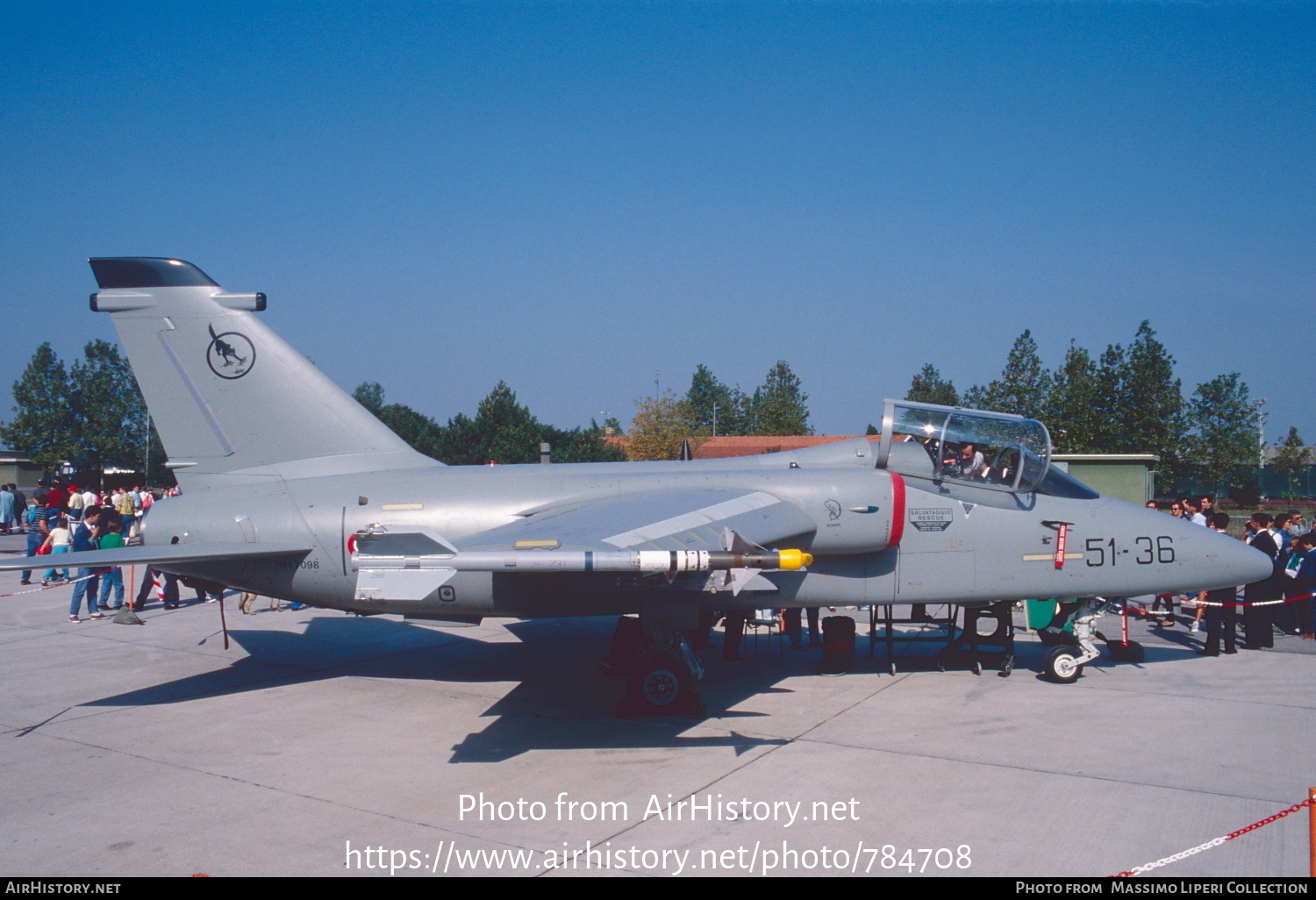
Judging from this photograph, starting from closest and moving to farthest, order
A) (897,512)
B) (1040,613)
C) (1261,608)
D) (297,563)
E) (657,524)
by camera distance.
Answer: (657,524) < (897,512) < (297,563) < (1261,608) < (1040,613)

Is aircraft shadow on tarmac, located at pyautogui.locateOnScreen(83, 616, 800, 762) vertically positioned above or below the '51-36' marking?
below

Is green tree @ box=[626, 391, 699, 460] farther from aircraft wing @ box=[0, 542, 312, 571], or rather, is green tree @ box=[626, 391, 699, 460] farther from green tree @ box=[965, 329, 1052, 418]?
aircraft wing @ box=[0, 542, 312, 571]

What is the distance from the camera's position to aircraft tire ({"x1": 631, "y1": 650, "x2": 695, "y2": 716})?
8.42 m

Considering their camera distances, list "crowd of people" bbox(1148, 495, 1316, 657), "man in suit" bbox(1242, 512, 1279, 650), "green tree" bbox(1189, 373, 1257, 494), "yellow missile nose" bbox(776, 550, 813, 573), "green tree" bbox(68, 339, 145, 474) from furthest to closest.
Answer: "green tree" bbox(68, 339, 145, 474), "green tree" bbox(1189, 373, 1257, 494), "man in suit" bbox(1242, 512, 1279, 650), "crowd of people" bbox(1148, 495, 1316, 657), "yellow missile nose" bbox(776, 550, 813, 573)

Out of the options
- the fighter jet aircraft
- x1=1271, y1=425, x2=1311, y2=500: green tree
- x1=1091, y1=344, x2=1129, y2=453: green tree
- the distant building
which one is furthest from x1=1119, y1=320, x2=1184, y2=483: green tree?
the distant building

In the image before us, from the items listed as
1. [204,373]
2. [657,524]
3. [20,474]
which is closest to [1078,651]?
[657,524]

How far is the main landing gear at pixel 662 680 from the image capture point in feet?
27.7

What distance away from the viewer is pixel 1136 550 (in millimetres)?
9633

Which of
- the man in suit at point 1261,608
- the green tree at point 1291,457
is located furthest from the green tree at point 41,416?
the green tree at point 1291,457

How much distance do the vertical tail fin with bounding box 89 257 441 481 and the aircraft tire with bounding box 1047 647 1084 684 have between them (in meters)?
8.64

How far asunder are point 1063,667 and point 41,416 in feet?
268

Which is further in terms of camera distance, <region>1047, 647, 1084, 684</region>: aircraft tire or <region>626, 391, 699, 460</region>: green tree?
<region>626, 391, 699, 460</region>: green tree

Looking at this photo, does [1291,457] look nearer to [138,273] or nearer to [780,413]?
[780,413]

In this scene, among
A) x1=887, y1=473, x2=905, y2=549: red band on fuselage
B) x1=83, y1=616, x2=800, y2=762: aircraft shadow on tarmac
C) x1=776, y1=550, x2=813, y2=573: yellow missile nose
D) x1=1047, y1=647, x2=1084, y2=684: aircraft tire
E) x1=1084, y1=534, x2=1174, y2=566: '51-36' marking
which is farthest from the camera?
x1=1047, y1=647, x2=1084, y2=684: aircraft tire
